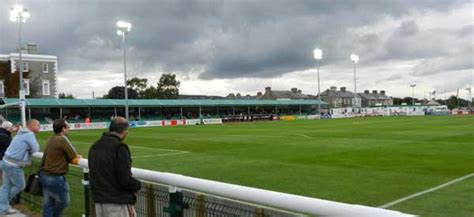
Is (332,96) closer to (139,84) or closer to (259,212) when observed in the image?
(139,84)

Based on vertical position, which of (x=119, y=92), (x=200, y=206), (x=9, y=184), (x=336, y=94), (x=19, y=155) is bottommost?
(x=9, y=184)

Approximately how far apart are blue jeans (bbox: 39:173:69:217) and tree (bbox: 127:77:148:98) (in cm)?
11399

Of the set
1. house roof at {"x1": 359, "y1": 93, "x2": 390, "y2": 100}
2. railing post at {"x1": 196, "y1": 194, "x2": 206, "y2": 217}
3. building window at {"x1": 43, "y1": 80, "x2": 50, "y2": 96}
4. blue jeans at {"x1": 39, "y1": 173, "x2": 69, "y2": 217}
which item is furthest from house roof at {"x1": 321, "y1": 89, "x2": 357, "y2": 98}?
railing post at {"x1": 196, "y1": 194, "x2": 206, "y2": 217}

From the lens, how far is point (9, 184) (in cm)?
887

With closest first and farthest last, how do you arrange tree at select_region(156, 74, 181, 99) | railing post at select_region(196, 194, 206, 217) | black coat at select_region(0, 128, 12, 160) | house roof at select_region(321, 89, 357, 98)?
railing post at select_region(196, 194, 206, 217) < black coat at select_region(0, 128, 12, 160) < tree at select_region(156, 74, 181, 99) < house roof at select_region(321, 89, 357, 98)

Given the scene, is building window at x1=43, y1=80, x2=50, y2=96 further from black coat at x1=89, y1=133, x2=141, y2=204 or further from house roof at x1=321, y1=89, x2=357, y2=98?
house roof at x1=321, y1=89, x2=357, y2=98

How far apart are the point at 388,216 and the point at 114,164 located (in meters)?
2.84

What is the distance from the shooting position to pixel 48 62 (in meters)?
84.3

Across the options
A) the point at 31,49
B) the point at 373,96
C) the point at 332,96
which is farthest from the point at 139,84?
the point at 373,96

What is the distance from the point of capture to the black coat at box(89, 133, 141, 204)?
15.7ft

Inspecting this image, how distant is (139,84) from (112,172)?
386 feet

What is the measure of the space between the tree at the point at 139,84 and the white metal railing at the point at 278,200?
117 m

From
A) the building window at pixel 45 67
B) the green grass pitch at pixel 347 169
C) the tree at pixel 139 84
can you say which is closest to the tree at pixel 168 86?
the tree at pixel 139 84

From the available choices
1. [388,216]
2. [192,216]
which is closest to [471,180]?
[192,216]
